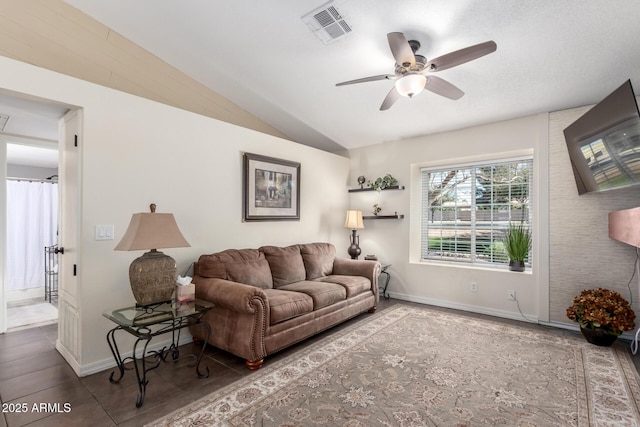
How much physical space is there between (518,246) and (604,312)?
43.8 inches

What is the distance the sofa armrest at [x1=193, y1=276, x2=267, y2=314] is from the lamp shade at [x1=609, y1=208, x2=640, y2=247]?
10.0 ft

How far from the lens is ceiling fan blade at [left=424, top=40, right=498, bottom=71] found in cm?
214

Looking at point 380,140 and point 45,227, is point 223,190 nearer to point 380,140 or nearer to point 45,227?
point 380,140

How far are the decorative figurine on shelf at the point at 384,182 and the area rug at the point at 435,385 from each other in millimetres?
2347

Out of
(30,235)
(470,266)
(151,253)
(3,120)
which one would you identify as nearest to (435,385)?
(151,253)

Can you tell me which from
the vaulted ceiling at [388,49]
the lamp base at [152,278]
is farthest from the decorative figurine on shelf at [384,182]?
the lamp base at [152,278]

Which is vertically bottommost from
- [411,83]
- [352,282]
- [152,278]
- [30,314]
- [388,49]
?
[30,314]

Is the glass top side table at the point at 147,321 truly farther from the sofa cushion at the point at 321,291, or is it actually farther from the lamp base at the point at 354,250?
the lamp base at the point at 354,250

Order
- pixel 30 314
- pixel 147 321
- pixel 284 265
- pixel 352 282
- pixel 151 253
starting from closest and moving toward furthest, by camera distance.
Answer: pixel 147 321, pixel 151 253, pixel 284 265, pixel 352 282, pixel 30 314

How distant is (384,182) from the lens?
4945mm

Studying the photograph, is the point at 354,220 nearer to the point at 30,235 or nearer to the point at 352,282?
the point at 352,282

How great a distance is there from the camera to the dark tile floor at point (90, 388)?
193 centimetres

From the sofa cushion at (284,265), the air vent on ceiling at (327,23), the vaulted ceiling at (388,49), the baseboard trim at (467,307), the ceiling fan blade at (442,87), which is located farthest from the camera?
the baseboard trim at (467,307)

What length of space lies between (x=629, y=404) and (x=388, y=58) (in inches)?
128
